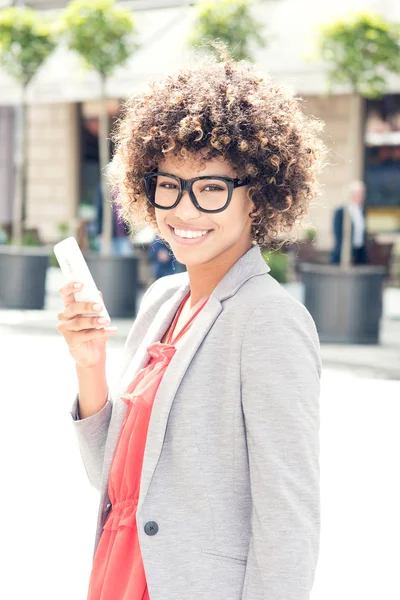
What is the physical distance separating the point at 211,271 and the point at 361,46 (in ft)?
28.3

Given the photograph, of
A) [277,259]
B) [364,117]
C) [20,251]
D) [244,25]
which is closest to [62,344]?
[20,251]

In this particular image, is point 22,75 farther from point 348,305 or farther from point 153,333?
point 153,333

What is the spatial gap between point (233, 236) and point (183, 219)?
0.10 metres

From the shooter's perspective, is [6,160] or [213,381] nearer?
[213,381]

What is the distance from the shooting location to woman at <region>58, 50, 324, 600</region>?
5.19 feet

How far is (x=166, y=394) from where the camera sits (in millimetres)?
1660

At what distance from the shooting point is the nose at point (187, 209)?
1.78 meters

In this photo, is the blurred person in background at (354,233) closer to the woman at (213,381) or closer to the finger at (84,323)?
the woman at (213,381)

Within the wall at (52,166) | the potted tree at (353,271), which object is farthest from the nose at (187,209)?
the wall at (52,166)

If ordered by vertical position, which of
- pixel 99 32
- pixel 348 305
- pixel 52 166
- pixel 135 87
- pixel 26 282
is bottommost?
pixel 26 282

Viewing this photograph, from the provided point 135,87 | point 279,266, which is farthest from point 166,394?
point 279,266

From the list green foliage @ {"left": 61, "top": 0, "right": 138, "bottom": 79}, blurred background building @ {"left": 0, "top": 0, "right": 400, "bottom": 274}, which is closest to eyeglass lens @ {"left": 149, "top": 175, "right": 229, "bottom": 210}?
blurred background building @ {"left": 0, "top": 0, "right": 400, "bottom": 274}

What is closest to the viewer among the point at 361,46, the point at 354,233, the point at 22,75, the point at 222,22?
the point at 361,46

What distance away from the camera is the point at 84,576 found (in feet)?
12.4
